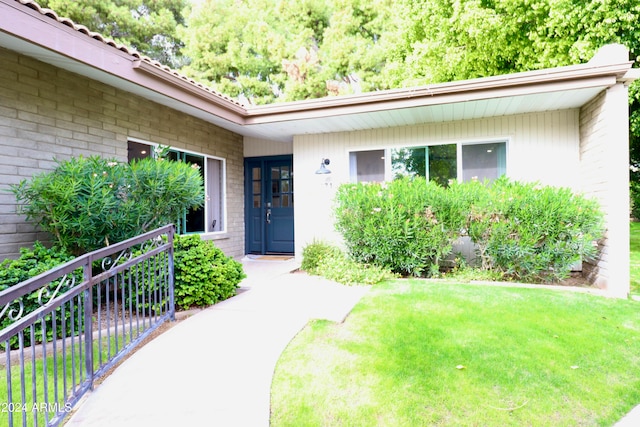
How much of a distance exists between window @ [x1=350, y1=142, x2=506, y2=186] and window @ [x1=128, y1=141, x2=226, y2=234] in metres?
2.73

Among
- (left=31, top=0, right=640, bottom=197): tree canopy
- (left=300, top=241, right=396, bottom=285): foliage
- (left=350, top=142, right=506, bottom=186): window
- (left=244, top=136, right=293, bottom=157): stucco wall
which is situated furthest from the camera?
(left=31, top=0, right=640, bottom=197): tree canopy

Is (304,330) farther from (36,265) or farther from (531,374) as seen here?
(36,265)

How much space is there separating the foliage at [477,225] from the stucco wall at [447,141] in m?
0.86

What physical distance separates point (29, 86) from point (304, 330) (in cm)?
393

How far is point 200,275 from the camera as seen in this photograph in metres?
3.77

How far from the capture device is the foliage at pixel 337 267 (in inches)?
195

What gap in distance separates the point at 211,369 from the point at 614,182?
5.05m

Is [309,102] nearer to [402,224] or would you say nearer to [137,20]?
[402,224]

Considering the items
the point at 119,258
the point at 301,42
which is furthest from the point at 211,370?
the point at 301,42

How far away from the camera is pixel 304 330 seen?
312 cm

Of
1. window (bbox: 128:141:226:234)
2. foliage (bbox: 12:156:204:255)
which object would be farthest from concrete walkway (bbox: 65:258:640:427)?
window (bbox: 128:141:226:234)

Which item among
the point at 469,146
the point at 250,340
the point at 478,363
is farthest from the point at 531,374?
the point at 469,146

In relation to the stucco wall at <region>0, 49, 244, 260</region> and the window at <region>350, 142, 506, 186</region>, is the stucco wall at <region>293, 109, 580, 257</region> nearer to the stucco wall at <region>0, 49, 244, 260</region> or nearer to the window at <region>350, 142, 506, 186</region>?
the window at <region>350, 142, 506, 186</region>

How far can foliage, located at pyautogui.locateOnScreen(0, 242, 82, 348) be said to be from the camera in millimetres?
2799
